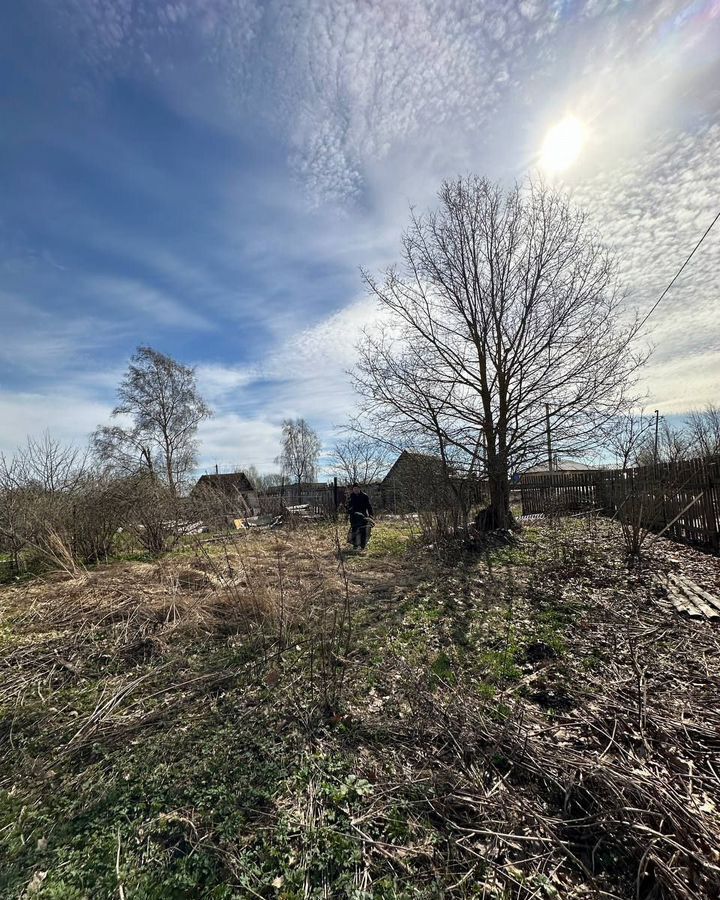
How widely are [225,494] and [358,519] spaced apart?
3472mm

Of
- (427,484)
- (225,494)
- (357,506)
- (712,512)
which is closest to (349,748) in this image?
(225,494)

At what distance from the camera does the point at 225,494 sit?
7059 millimetres

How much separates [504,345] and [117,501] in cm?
949

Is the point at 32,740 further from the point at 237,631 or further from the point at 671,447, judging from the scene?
the point at 671,447

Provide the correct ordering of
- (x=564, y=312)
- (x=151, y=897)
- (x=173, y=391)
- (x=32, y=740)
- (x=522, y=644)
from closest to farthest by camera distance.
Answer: (x=151, y=897)
(x=32, y=740)
(x=522, y=644)
(x=564, y=312)
(x=173, y=391)

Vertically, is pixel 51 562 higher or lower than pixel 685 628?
higher

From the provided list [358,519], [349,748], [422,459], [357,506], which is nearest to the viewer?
[349,748]

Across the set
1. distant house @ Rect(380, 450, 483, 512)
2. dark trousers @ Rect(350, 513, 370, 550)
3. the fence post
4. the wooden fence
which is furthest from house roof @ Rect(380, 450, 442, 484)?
the fence post

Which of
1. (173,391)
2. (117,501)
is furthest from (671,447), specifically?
(173,391)

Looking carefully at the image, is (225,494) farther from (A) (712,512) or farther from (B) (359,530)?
(A) (712,512)

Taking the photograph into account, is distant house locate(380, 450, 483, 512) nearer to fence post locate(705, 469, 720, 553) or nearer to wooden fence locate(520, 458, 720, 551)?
wooden fence locate(520, 458, 720, 551)

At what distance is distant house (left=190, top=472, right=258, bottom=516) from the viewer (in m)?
6.41

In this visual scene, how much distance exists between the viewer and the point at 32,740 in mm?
3139

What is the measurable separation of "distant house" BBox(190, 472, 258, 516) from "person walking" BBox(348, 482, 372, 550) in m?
2.12
